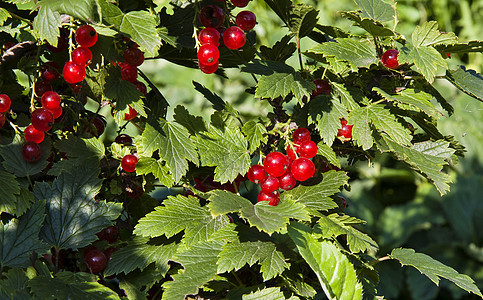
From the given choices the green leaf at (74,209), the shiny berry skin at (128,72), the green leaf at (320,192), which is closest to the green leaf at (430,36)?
the green leaf at (320,192)

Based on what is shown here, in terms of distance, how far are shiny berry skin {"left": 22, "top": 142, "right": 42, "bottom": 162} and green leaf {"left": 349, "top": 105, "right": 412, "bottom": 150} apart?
55 centimetres

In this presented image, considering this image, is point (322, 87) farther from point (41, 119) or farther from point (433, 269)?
point (41, 119)

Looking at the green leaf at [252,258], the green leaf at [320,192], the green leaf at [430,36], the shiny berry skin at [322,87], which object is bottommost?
the green leaf at [252,258]

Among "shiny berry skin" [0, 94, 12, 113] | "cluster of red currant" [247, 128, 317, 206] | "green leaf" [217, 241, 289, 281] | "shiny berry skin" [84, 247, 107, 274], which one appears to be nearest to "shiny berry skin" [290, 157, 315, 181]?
"cluster of red currant" [247, 128, 317, 206]

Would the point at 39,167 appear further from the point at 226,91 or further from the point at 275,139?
the point at 226,91

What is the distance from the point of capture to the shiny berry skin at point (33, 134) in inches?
35.0

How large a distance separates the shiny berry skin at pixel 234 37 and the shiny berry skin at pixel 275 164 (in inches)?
7.6

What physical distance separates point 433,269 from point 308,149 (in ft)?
1.05

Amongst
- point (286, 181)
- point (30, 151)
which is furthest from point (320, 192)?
point (30, 151)

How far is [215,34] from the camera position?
2.73 feet

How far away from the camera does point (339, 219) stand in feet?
2.83

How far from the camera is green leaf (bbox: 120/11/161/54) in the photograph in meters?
0.74

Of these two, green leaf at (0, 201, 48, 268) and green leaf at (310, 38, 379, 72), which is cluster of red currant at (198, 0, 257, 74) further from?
green leaf at (0, 201, 48, 268)

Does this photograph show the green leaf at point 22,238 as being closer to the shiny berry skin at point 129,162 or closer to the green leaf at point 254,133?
the shiny berry skin at point 129,162
